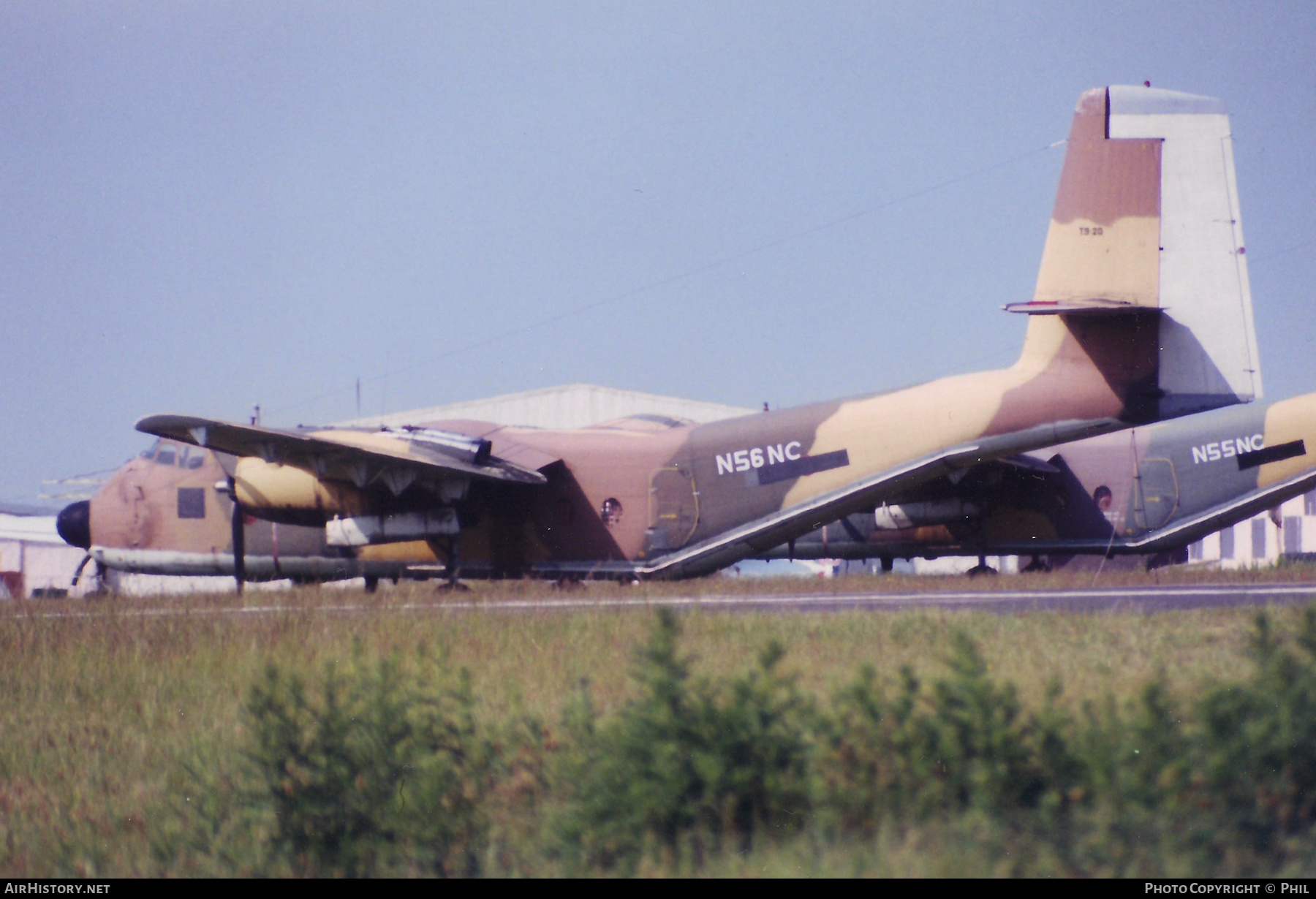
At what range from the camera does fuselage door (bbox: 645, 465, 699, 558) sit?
1773 cm

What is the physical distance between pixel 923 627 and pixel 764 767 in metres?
5.47

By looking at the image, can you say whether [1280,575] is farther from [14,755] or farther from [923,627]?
[14,755]

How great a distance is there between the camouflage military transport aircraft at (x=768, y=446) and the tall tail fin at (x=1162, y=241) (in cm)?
2

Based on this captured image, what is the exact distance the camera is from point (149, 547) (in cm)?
1973

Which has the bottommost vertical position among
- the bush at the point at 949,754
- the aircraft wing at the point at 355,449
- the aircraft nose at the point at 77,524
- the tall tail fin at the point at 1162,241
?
the bush at the point at 949,754

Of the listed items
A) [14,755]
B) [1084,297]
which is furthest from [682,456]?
[14,755]

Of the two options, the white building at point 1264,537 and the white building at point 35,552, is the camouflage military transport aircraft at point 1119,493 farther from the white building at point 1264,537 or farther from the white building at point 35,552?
the white building at point 35,552

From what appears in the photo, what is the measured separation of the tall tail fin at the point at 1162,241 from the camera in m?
15.0

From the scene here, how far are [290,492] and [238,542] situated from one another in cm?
178

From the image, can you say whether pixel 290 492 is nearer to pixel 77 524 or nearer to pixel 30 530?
pixel 77 524

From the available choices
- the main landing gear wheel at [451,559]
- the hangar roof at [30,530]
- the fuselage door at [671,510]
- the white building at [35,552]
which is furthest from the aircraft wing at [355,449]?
the hangar roof at [30,530]

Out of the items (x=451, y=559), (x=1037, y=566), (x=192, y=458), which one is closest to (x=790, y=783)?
(x=451, y=559)

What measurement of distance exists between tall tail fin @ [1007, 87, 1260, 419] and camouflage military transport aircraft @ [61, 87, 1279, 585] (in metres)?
0.02

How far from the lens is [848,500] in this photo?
56.1 feet
